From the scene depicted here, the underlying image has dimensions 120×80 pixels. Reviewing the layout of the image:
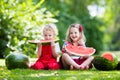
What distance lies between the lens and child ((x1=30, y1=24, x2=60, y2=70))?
859cm

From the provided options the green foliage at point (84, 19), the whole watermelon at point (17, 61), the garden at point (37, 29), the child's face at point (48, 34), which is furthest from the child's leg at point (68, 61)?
the green foliage at point (84, 19)

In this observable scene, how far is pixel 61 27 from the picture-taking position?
79.0 ft

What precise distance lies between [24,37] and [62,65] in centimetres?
698

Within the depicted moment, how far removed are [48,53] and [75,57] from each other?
0.59m

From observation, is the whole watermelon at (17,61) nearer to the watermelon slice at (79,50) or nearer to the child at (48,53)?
the child at (48,53)

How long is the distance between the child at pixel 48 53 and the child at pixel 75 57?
0.23 m

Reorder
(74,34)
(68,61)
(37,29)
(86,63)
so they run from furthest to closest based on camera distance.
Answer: (37,29), (74,34), (86,63), (68,61)

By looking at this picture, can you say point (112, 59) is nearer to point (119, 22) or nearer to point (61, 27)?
point (61, 27)

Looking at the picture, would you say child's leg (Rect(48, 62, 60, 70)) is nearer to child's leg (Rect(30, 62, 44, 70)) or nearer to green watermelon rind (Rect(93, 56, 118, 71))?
child's leg (Rect(30, 62, 44, 70))

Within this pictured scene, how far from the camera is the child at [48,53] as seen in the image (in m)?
8.59

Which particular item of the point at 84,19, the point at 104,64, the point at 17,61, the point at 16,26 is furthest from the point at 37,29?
the point at 84,19

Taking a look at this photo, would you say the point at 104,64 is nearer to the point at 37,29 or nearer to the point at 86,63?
the point at 86,63

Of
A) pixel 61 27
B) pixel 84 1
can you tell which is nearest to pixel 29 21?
pixel 61 27

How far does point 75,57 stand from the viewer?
344 inches
